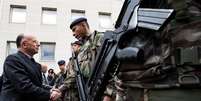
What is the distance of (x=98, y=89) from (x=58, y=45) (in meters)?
13.4

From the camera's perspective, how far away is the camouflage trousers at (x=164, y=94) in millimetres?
1370

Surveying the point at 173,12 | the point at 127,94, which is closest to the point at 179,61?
the point at 173,12

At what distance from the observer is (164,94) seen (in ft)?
4.81

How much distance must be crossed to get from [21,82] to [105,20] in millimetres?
13780

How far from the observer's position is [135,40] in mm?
1687

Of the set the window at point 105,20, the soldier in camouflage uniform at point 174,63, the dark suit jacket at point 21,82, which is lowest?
the dark suit jacket at point 21,82

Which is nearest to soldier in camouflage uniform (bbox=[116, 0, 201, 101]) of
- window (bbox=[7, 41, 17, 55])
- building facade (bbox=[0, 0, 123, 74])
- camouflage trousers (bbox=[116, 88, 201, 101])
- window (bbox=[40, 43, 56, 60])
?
camouflage trousers (bbox=[116, 88, 201, 101])

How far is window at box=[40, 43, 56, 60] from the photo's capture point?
1548cm

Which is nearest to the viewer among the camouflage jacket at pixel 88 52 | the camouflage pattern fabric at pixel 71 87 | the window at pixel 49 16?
the camouflage jacket at pixel 88 52

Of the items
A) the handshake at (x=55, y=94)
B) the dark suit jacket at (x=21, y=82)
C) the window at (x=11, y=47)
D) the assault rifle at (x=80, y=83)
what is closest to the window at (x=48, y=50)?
the window at (x=11, y=47)

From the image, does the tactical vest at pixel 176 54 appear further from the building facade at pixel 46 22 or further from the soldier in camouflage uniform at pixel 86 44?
the building facade at pixel 46 22

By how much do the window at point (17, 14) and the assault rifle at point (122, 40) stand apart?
45.0ft

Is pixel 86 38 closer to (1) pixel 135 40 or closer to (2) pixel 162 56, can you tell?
(1) pixel 135 40

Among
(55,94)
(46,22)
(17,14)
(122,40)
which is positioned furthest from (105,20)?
(122,40)
